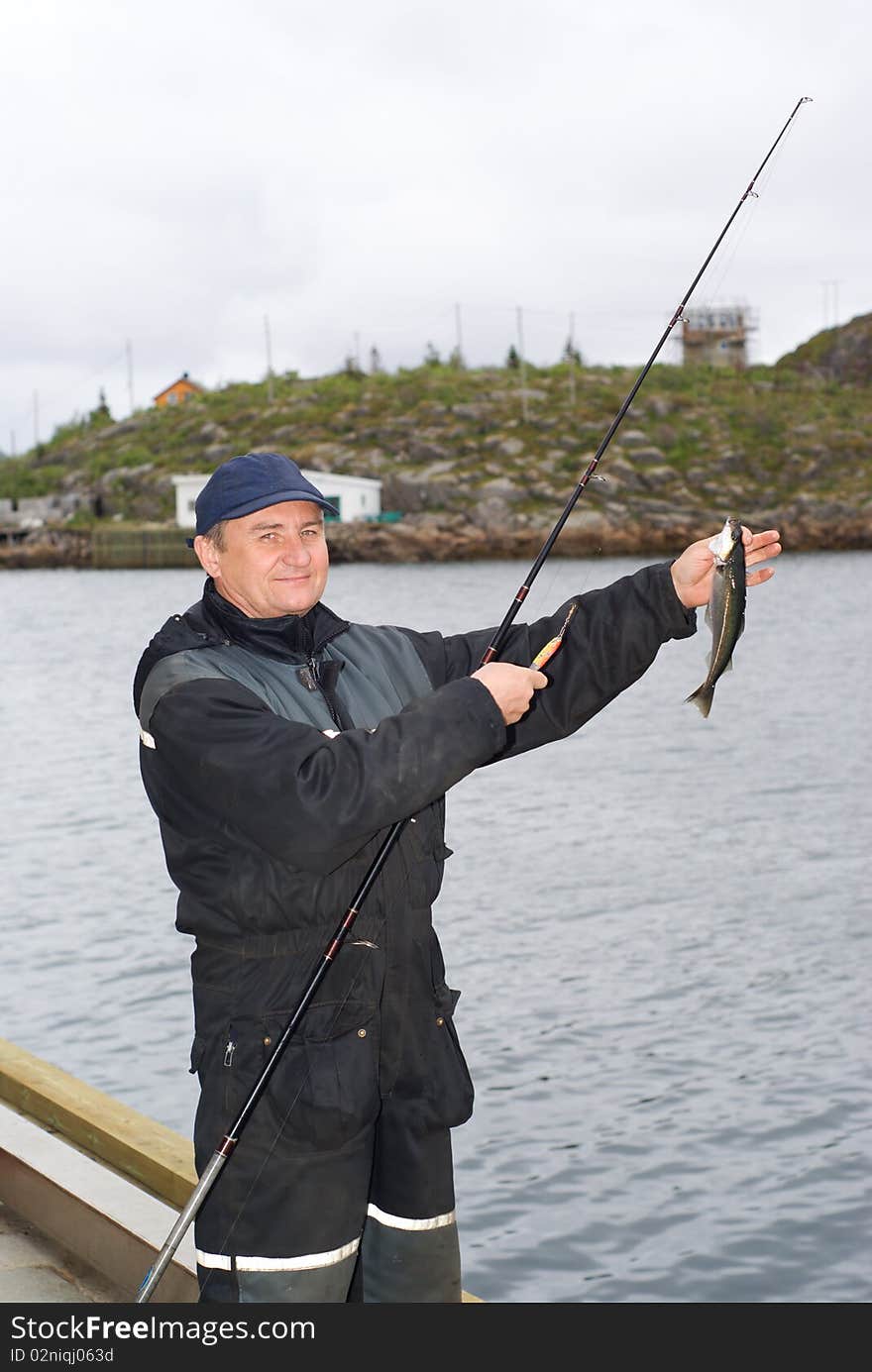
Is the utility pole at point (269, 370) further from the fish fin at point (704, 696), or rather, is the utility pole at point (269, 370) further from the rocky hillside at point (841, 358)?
the fish fin at point (704, 696)

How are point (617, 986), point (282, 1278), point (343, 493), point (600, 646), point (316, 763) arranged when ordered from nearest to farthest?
point (316, 763), point (282, 1278), point (600, 646), point (617, 986), point (343, 493)

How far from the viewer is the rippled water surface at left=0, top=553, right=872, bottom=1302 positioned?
29.6 feet

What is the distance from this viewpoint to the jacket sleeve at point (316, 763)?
10.1ft

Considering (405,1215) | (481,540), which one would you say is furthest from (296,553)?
(481,540)

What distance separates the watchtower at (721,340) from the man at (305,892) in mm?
109240

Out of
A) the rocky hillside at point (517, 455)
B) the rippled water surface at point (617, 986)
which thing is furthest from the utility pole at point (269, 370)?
the rippled water surface at point (617, 986)

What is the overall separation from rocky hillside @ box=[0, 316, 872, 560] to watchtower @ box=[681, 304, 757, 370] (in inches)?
236

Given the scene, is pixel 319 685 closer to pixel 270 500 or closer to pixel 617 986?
pixel 270 500

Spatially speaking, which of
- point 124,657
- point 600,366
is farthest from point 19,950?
point 600,366

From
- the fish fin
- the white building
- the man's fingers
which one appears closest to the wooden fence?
the white building

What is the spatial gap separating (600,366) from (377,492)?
26976 millimetres

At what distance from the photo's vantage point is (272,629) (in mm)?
3445

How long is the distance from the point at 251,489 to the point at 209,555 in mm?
206

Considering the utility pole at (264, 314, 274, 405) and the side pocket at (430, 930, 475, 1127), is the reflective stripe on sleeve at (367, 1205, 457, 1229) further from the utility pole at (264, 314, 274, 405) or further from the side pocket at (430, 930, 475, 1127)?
the utility pole at (264, 314, 274, 405)
